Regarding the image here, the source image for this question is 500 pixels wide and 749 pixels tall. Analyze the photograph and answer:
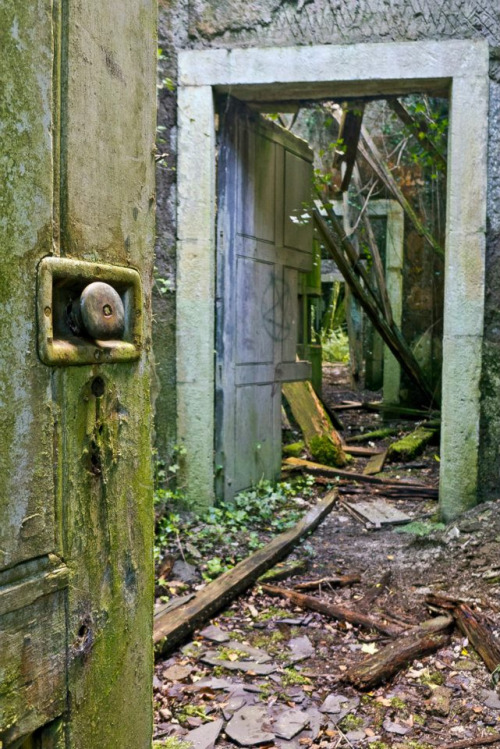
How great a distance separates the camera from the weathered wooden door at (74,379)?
3.20ft

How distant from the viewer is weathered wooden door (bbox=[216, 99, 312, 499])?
5320mm

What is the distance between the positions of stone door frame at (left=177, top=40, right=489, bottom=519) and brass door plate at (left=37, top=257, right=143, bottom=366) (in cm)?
384

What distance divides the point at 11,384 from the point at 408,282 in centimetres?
970

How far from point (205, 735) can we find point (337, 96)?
4.54 meters

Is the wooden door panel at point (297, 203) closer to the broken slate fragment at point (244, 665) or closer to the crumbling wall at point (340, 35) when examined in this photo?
the crumbling wall at point (340, 35)

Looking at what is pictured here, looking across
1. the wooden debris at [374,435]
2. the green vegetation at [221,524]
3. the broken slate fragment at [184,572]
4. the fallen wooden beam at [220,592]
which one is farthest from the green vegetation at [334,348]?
the broken slate fragment at [184,572]

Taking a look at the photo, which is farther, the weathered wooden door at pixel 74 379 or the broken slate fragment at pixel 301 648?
the broken slate fragment at pixel 301 648

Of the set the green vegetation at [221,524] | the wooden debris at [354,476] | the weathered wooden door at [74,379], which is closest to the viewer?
the weathered wooden door at [74,379]

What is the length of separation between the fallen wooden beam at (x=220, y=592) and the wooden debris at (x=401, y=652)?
0.84 m

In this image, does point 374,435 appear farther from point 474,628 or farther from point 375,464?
point 474,628

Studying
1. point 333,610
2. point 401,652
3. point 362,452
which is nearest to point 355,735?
point 401,652

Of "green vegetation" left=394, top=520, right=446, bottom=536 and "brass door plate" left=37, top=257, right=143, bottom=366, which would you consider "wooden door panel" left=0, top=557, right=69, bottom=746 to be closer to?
"brass door plate" left=37, top=257, right=143, bottom=366

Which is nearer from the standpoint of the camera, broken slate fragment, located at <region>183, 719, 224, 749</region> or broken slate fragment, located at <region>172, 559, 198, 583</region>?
broken slate fragment, located at <region>183, 719, 224, 749</region>

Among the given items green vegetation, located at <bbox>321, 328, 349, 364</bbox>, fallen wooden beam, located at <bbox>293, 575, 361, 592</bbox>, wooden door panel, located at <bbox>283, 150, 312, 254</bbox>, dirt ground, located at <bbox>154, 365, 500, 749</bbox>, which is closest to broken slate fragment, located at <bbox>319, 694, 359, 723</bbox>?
dirt ground, located at <bbox>154, 365, 500, 749</bbox>
